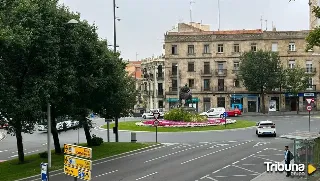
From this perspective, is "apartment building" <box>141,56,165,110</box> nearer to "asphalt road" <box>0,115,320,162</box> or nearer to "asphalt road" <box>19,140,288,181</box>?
"asphalt road" <box>0,115,320,162</box>

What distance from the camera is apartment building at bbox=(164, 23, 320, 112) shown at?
255ft

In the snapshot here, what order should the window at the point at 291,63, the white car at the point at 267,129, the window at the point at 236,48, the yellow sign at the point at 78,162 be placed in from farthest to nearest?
the window at the point at 236,48, the window at the point at 291,63, the white car at the point at 267,129, the yellow sign at the point at 78,162

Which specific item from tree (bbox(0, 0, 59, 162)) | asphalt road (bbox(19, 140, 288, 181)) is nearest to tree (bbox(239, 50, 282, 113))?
asphalt road (bbox(19, 140, 288, 181))

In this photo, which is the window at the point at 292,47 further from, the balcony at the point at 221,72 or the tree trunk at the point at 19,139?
the tree trunk at the point at 19,139

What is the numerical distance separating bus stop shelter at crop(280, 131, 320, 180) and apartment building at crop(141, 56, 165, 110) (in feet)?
205

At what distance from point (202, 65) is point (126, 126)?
1135 inches

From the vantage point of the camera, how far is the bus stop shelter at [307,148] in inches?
831

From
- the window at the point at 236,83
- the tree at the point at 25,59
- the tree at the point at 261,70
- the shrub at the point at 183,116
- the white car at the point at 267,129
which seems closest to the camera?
the tree at the point at 25,59

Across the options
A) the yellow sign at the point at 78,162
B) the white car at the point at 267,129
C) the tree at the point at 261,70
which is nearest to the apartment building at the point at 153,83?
the tree at the point at 261,70

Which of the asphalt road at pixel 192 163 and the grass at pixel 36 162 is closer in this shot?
the asphalt road at pixel 192 163

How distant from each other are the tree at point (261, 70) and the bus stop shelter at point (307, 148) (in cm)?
5048

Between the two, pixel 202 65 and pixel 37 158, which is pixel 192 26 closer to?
pixel 202 65

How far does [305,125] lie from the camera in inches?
2036

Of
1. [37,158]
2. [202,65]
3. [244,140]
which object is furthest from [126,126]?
[202,65]
